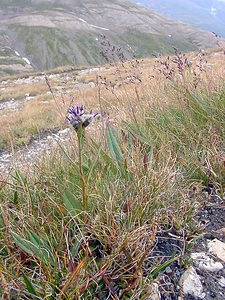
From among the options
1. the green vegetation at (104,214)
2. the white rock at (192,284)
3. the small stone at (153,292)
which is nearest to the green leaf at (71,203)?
the green vegetation at (104,214)

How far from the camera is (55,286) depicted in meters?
1.59

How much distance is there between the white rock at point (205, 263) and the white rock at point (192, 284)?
0.09 meters

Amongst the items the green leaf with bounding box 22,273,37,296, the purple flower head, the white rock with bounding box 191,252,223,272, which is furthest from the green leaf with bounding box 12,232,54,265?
the white rock with bounding box 191,252,223,272

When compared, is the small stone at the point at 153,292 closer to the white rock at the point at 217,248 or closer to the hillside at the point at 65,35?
the white rock at the point at 217,248

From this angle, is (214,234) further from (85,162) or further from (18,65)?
(18,65)

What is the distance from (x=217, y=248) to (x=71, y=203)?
907 mm

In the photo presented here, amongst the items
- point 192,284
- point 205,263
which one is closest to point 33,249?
point 192,284

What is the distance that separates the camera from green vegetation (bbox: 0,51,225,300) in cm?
171

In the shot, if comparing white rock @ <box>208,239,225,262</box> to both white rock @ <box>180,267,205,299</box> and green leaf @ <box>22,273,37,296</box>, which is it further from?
green leaf @ <box>22,273,37,296</box>

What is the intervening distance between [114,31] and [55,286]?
7462 inches

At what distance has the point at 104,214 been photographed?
202 cm

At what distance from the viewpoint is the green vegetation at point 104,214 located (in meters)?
1.71

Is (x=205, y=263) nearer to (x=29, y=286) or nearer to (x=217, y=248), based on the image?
(x=217, y=248)

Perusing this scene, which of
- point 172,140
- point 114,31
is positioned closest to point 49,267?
point 172,140
